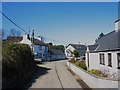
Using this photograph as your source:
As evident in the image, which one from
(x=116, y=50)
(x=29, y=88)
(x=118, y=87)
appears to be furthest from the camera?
(x=116, y=50)

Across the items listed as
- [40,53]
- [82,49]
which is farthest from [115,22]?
[82,49]

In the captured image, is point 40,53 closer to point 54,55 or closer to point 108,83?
point 54,55

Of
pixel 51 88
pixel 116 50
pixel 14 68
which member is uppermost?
Result: pixel 116 50

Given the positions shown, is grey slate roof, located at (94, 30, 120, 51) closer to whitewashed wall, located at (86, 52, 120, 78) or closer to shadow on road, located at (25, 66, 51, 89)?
whitewashed wall, located at (86, 52, 120, 78)

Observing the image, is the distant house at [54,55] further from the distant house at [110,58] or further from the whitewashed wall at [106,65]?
the distant house at [110,58]

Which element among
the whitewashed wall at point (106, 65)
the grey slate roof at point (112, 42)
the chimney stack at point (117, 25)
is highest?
the chimney stack at point (117, 25)

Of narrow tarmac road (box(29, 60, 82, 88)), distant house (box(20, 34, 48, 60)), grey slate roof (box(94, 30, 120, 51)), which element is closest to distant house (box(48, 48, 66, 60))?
distant house (box(20, 34, 48, 60))

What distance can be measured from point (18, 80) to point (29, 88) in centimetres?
114

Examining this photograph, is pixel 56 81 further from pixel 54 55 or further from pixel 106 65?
pixel 54 55

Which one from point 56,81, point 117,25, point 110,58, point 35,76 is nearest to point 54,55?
point 35,76

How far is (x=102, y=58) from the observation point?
26219mm

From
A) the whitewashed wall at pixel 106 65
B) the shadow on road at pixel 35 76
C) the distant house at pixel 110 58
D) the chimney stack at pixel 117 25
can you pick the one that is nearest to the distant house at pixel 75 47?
the shadow on road at pixel 35 76

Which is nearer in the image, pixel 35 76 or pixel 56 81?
pixel 56 81

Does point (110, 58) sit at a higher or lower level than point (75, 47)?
lower
